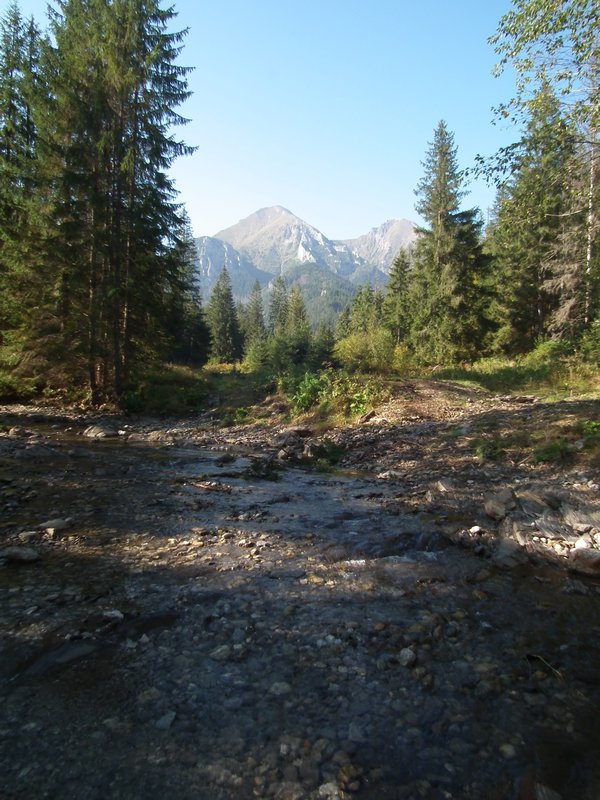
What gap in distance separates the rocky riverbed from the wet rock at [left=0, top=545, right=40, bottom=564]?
0.08 ft

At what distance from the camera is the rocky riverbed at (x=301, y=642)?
7.80 feet

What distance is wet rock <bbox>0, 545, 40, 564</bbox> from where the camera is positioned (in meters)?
4.75

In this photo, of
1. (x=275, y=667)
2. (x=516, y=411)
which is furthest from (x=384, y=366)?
(x=275, y=667)

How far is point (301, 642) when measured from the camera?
3547 millimetres

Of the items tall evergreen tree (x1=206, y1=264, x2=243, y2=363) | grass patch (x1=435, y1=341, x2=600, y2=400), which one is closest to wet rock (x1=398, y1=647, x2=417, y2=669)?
grass patch (x1=435, y1=341, x2=600, y2=400)

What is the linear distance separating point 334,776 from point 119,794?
1079 mm

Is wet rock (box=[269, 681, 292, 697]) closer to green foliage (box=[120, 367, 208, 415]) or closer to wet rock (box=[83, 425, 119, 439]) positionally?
wet rock (box=[83, 425, 119, 439])

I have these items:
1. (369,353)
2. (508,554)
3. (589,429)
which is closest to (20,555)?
(508,554)

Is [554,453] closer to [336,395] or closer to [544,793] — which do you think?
[544,793]

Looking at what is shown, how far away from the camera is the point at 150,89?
18953 mm

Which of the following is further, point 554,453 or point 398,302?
point 398,302

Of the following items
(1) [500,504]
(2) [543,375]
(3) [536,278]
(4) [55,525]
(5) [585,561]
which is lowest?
(5) [585,561]

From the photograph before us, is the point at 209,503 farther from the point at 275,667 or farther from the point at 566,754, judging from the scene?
the point at 566,754

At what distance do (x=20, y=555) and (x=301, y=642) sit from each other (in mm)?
3290
